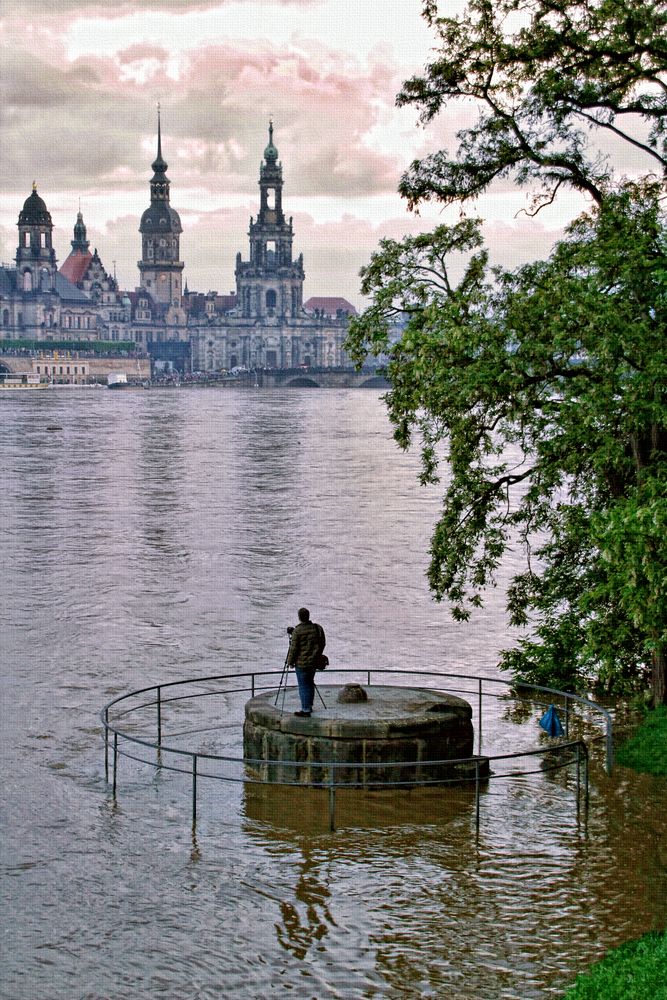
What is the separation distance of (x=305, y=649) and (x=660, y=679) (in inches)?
232

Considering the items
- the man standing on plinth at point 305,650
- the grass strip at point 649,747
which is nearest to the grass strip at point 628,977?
the man standing on plinth at point 305,650

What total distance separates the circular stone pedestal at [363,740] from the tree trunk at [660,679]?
3313 millimetres

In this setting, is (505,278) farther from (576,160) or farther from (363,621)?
(363,621)

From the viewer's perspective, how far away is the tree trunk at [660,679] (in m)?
20.0

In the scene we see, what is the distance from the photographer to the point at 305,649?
1750cm

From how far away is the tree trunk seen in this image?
65.5ft

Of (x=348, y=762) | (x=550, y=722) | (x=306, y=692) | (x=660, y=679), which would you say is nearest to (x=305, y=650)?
(x=306, y=692)

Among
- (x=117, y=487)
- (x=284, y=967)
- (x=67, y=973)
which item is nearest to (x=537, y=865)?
(x=284, y=967)

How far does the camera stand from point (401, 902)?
14.7m

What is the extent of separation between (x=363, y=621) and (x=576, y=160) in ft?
48.2

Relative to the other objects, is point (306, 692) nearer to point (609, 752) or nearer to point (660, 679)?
point (609, 752)

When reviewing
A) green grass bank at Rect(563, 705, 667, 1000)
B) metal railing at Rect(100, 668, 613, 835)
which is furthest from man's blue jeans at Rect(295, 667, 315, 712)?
green grass bank at Rect(563, 705, 667, 1000)

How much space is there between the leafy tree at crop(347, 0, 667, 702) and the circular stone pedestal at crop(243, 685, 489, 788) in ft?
7.85

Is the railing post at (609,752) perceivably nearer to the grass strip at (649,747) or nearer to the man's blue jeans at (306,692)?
the grass strip at (649,747)
